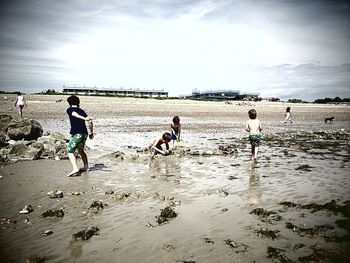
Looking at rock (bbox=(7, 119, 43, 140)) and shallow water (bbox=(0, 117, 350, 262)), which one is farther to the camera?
rock (bbox=(7, 119, 43, 140))

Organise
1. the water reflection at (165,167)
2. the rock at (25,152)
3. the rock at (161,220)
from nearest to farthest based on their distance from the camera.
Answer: the rock at (161,220) < the water reflection at (165,167) < the rock at (25,152)

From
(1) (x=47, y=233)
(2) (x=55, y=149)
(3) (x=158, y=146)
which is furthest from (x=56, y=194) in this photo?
(3) (x=158, y=146)

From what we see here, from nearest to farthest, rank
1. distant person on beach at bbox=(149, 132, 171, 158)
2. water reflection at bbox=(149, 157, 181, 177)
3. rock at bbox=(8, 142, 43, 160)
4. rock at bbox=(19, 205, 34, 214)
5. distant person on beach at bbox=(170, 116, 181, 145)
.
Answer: rock at bbox=(19, 205, 34, 214) < water reflection at bbox=(149, 157, 181, 177) < rock at bbox=(8, 142, 43, 160) < distant person on beach at bbox=(149, 132, 171, 158) < distant person on beach at bbox=(170, 116, 181, 145)

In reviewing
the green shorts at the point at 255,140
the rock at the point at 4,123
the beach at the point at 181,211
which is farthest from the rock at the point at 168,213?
the rock at the point at 4,123

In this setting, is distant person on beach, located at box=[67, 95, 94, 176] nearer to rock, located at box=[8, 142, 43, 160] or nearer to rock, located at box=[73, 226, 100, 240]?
rock, located at box=[8, 142, 43, 160]

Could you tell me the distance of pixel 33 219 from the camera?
16.8 feet

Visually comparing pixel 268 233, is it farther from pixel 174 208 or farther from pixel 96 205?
pixel 96 205

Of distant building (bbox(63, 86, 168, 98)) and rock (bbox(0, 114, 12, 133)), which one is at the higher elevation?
distant building (bbox(63, 86, 168, 98))

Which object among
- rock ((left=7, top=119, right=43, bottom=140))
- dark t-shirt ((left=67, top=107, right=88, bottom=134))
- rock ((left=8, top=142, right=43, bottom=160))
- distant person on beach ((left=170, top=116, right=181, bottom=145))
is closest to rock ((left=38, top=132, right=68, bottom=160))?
rock ((left=8, top=142, right=43, bottom=160))

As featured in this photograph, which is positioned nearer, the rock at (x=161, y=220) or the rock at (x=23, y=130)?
the rock at (x=161, y=220)

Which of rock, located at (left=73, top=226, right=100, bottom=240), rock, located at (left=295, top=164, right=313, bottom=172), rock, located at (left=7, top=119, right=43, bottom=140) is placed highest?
rock, located at (left=7, top=119, right=43, bottom=140)

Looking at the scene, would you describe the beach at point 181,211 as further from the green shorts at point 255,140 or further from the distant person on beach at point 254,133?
the green shorts at point 255,140

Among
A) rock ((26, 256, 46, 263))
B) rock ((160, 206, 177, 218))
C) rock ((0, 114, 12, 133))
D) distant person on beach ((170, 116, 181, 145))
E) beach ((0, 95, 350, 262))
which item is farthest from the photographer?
rock ((0, 114, 12, 133))

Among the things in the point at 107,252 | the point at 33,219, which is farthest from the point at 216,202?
the point at 33,219
